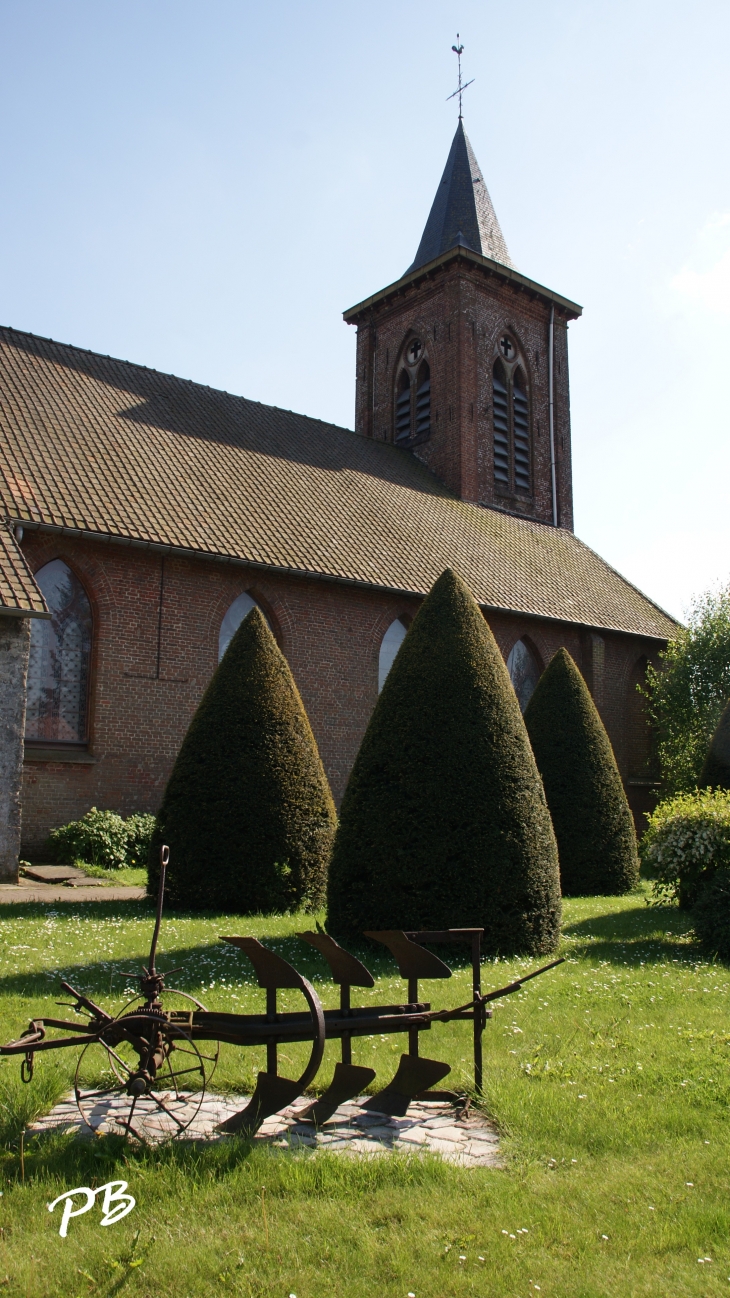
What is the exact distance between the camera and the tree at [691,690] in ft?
72.6

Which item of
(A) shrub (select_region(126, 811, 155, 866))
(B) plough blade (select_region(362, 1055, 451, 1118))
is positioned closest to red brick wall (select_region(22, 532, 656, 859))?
(A) shrub (select_region(126, 811, 155, 866))

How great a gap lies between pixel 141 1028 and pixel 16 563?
10340mm

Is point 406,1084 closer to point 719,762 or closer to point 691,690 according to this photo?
point 719,762

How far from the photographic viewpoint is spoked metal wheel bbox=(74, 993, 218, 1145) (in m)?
4.04

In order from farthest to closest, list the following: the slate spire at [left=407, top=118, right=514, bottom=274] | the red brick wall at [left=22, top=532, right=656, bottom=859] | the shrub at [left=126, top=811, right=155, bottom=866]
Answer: the slate spire at [left=407, top=118, right=514, bottom=274], the red brick wall at [left=22, top=532, right=656, bottom=859], the shrub at [left=126, top=811, right=155, bottom=866]

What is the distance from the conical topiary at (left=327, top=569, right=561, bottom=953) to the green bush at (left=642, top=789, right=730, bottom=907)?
1.79 metres

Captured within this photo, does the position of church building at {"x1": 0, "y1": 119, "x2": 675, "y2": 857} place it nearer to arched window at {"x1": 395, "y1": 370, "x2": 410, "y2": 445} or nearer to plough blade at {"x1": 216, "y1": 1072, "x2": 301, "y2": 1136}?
arched window at {"x1": 395, "y1": 370, "x2": 410, "y2": 445}

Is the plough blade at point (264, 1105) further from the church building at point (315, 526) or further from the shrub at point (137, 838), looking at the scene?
the shrub at point (137, 838)

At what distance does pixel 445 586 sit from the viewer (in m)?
10.5

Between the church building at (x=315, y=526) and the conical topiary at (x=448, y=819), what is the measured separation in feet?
18.6

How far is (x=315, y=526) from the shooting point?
1922 cm

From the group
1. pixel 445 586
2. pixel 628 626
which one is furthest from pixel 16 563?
pixel 628 626

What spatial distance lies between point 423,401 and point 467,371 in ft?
5.56

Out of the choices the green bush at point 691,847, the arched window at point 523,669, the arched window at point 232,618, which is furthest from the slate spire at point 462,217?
the green bush at point 691,847
